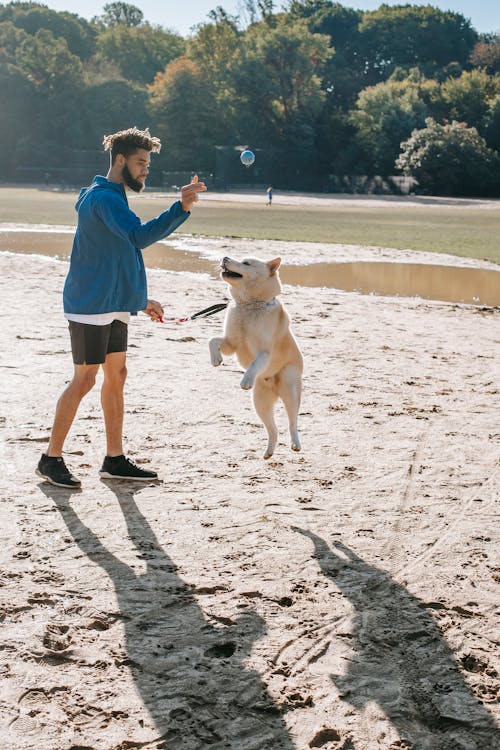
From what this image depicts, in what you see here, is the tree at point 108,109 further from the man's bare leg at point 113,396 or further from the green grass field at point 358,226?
the man's bare leg at point 113,396

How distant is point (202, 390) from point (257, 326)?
10.4ft

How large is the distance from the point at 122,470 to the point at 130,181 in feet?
6.81

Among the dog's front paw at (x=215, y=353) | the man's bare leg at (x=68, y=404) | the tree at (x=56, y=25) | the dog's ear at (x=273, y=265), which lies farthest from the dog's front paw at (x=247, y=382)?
the tree at (x=56, y=25)

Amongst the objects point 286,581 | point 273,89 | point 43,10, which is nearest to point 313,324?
point 286,581

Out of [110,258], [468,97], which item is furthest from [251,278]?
[468,97]

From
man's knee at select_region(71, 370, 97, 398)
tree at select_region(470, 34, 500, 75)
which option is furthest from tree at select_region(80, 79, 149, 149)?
man's knee at select_region(71, 370, 97, 398)

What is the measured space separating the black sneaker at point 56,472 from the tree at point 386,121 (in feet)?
237

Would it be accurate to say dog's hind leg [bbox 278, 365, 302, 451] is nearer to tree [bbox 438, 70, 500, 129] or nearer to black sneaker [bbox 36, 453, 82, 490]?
black sneaker [bbox 36, 453, 82, 490]

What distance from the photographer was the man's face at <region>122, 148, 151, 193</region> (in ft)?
18.9

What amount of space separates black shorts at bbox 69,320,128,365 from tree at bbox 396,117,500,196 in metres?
64.3

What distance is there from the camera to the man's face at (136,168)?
5750 millimetres

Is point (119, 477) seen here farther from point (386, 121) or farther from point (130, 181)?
point (386, 121)

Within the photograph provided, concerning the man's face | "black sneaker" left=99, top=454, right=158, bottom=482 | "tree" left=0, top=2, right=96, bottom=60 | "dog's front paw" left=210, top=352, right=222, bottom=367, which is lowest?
"black sneaker" left=99, top=454, right=158, bottom=482

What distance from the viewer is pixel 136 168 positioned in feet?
18.9
